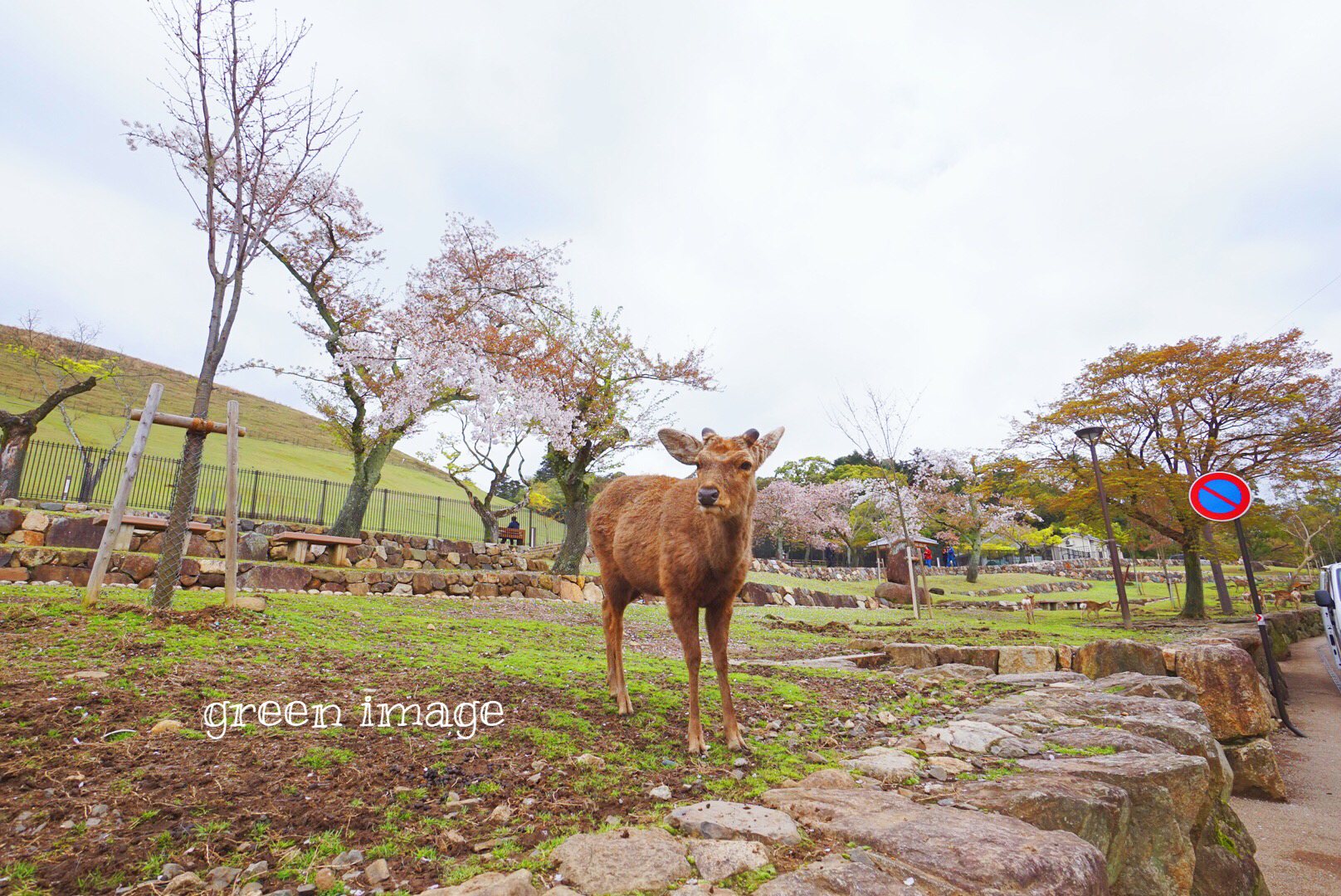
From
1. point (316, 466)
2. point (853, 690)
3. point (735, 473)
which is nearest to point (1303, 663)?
point (853, 690)

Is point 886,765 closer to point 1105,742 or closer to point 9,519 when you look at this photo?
point 1105,742

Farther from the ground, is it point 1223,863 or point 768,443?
point 768,443

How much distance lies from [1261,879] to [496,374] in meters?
19.7

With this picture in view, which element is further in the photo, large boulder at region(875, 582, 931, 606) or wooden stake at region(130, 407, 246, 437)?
large boulder at region(875, 582, 931, 606)

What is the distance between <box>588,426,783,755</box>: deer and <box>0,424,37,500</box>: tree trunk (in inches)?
798

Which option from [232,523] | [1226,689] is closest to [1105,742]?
[1226,689]

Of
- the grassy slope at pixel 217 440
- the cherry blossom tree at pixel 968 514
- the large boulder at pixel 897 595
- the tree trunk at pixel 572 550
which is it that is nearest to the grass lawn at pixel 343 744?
the tree trunk at pixel 572 550

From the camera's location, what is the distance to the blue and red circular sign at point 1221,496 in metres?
8.24

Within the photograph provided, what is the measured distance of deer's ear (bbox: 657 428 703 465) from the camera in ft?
14.7

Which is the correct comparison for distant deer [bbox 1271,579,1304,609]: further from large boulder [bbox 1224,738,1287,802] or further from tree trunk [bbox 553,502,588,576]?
tree trunk [bbox 553,502,588,576]

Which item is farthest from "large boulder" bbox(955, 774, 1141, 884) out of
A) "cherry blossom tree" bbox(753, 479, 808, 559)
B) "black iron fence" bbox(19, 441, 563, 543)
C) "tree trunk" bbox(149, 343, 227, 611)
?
"cherry blossom tree" bbox(753, 479, 808, 559)

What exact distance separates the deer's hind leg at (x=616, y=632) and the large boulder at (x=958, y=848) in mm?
1919

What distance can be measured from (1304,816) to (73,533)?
1871cm

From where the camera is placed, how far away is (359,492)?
17344 millimetres
